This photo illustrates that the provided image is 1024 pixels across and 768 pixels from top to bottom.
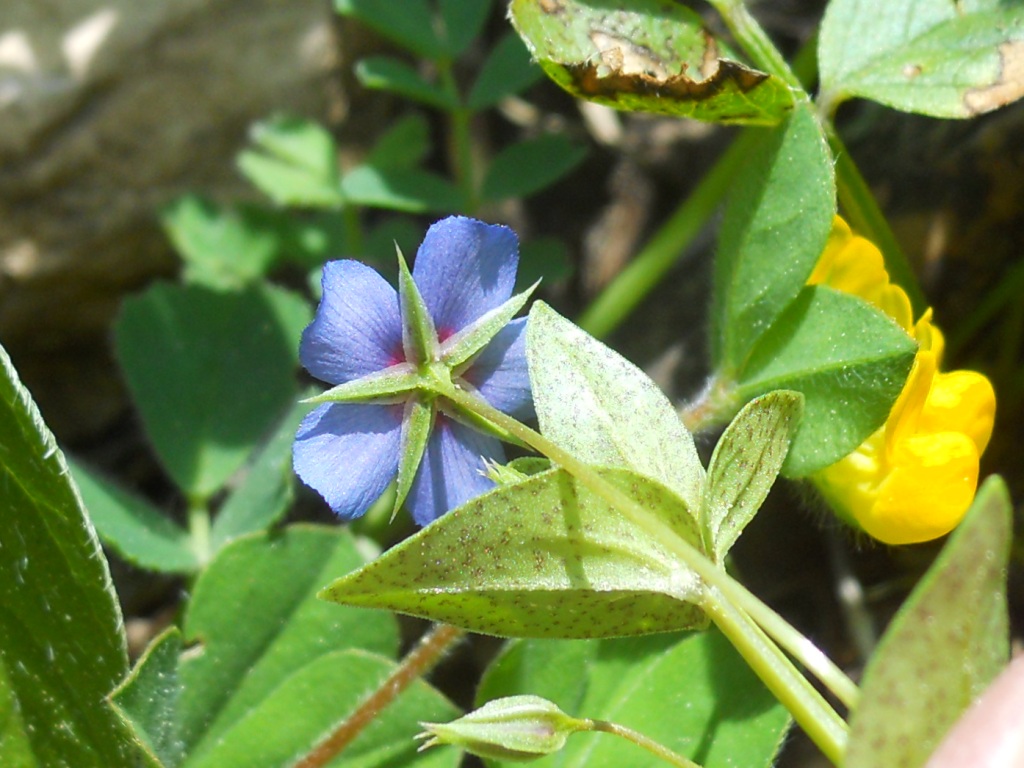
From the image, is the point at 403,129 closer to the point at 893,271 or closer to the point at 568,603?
the point at 893,271

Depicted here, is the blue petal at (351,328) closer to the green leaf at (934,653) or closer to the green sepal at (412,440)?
the green sepal at (412,440)

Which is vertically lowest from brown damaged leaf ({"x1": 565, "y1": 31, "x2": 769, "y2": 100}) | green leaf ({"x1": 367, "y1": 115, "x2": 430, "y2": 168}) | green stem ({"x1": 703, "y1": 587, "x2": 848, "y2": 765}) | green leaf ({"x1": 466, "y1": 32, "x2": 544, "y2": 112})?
green stem ({"x1": 703, "y1": 587, "x2": 848, "y2": 765})

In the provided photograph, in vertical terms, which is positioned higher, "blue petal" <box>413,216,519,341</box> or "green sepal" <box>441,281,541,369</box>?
"blue petal" <box>413,216,519,341</box>

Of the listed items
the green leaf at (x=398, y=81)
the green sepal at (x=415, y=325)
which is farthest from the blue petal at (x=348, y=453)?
the green leaf at (x=398, y=81)

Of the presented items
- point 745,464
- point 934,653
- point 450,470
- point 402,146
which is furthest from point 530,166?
point 934,653

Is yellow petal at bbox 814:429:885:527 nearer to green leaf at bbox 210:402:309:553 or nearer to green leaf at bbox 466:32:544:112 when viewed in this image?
green leaf at bbox 210:402:309:553

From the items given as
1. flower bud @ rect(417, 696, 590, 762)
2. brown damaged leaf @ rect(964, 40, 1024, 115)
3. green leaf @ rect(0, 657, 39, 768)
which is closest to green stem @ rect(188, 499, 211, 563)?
green leaf @ rect(0, 657, 39, 768)

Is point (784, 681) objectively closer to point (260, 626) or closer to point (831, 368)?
point (831, 368)
